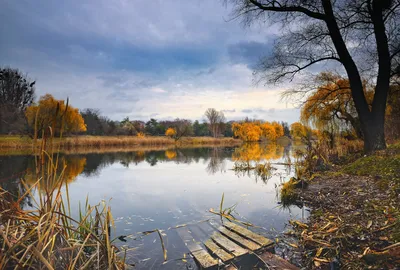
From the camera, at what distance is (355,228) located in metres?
2.95

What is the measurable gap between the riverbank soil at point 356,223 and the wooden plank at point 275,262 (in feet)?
0.82

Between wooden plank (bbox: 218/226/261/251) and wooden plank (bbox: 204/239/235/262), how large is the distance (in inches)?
10.8

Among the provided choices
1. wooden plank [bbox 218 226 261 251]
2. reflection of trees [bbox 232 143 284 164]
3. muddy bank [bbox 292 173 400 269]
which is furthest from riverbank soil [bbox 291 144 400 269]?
reflection of trees [bbox 232 143 284 164]

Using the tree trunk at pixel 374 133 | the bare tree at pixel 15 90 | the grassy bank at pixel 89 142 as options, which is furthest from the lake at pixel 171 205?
the bare tree at pixel 15 90

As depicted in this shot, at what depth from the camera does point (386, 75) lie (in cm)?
741

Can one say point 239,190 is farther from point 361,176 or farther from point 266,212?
point 361,176

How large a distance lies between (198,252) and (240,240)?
60 centimetres

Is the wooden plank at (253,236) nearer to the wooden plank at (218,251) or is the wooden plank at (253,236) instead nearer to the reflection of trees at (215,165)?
the wooden plank at (218,251)

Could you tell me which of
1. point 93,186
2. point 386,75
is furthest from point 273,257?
point 386,75

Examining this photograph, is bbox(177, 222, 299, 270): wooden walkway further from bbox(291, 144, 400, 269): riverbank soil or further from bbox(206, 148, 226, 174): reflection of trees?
bbox(206, 148, 226, 174): reflection of trees

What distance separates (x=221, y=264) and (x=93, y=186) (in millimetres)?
6228

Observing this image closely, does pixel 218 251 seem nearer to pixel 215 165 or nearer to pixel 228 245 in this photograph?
pixel 228 245

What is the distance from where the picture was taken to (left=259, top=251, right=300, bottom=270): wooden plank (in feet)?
8.04

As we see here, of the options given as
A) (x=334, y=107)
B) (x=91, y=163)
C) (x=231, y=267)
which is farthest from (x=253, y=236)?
(x=334, y=107)
